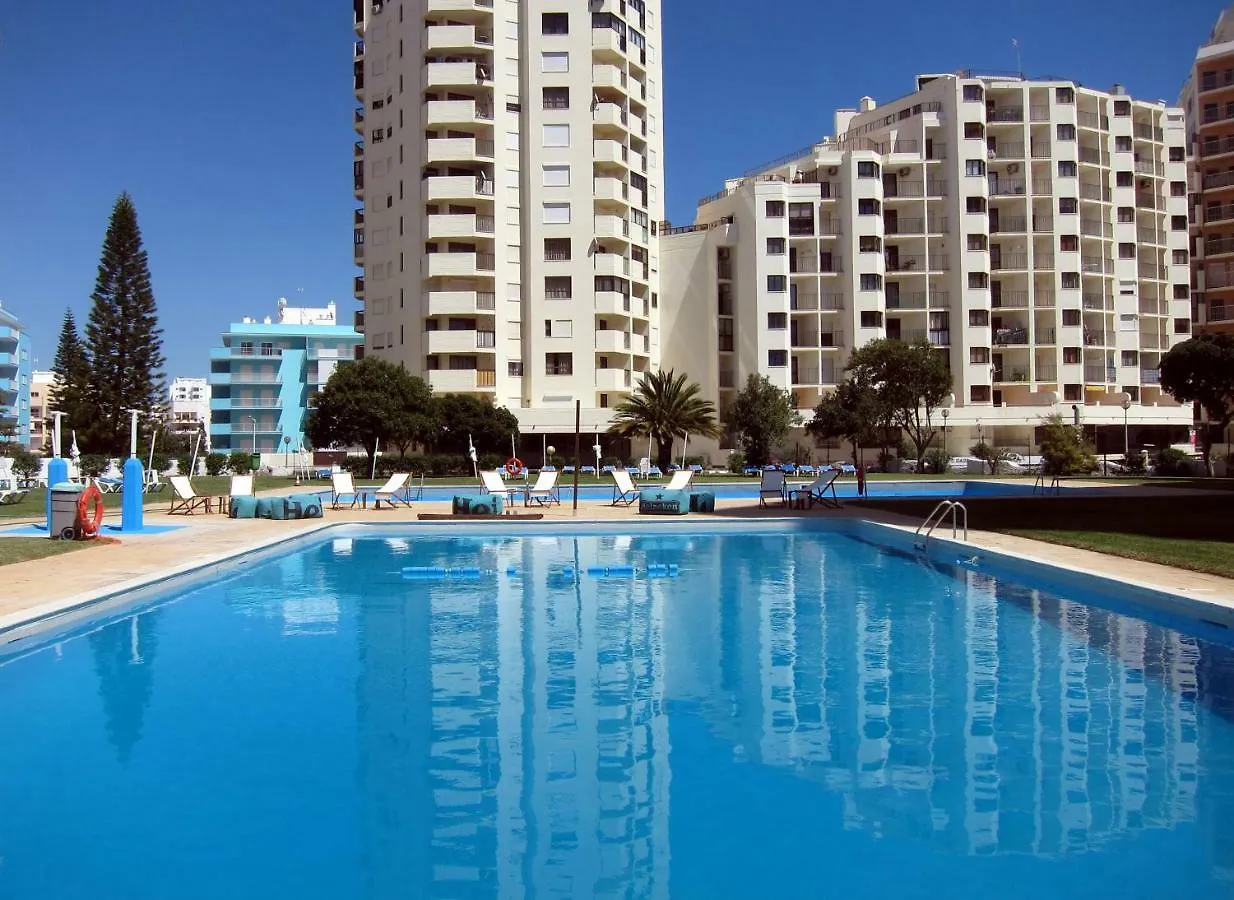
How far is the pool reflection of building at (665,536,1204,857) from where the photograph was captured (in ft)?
14.8

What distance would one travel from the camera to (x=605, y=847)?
4.20 metres

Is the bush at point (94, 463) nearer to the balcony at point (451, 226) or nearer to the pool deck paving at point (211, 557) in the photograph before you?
the balcony at point (451, 226)

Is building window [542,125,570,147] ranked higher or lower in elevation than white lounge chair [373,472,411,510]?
higher

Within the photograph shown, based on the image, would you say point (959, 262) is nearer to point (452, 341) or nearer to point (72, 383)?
point (452, 341)

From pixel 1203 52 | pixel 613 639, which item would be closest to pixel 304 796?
pixel 613 639

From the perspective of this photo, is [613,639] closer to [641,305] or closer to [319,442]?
[319,442]

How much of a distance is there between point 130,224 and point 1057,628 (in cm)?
4541

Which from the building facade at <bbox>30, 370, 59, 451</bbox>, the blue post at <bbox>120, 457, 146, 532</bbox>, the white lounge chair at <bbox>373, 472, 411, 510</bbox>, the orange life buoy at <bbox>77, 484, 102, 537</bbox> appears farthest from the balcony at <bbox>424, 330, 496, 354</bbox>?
the building facade at <bbox>30, 370, 59, 451</bbox>

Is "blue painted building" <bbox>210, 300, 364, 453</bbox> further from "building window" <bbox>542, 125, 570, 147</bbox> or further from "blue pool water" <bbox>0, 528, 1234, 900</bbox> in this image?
"blue pool water" <bbox>0, 528, 1234, 900</bbox>

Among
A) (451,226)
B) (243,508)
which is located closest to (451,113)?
(451,226)

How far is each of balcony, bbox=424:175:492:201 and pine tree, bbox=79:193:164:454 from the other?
13.1 m

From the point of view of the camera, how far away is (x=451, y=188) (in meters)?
45.3

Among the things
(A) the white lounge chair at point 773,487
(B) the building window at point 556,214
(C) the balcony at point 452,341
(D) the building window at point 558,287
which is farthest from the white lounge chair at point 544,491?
(B) the building window at point 556,214

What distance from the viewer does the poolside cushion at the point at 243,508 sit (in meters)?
19.3
